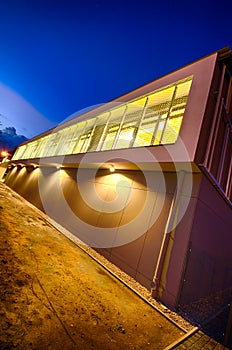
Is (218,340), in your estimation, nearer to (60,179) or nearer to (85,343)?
(85,343)

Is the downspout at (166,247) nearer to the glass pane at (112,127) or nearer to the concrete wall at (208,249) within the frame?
the concrete wall at (208,249)

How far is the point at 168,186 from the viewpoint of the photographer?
6.40 metres

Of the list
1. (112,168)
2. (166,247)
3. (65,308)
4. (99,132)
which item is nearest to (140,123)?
(112,168)

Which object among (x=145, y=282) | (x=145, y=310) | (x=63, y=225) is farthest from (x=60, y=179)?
(x=145, y=310)

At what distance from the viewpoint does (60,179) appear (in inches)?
491

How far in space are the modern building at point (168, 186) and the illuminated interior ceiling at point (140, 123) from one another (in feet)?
0.15

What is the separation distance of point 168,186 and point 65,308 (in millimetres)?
4586

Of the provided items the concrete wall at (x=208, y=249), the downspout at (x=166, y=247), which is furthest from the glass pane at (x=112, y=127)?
the concrete wall at (x=208, y=249)

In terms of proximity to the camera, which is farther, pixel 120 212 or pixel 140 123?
pixel 140 123

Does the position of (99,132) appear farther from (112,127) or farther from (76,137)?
(76,137)

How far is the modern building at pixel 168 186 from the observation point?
5508 millimetres

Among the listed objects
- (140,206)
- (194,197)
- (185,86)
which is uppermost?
(185,86)

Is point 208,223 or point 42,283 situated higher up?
point 208,223

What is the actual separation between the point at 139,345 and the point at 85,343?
3.37 ft
